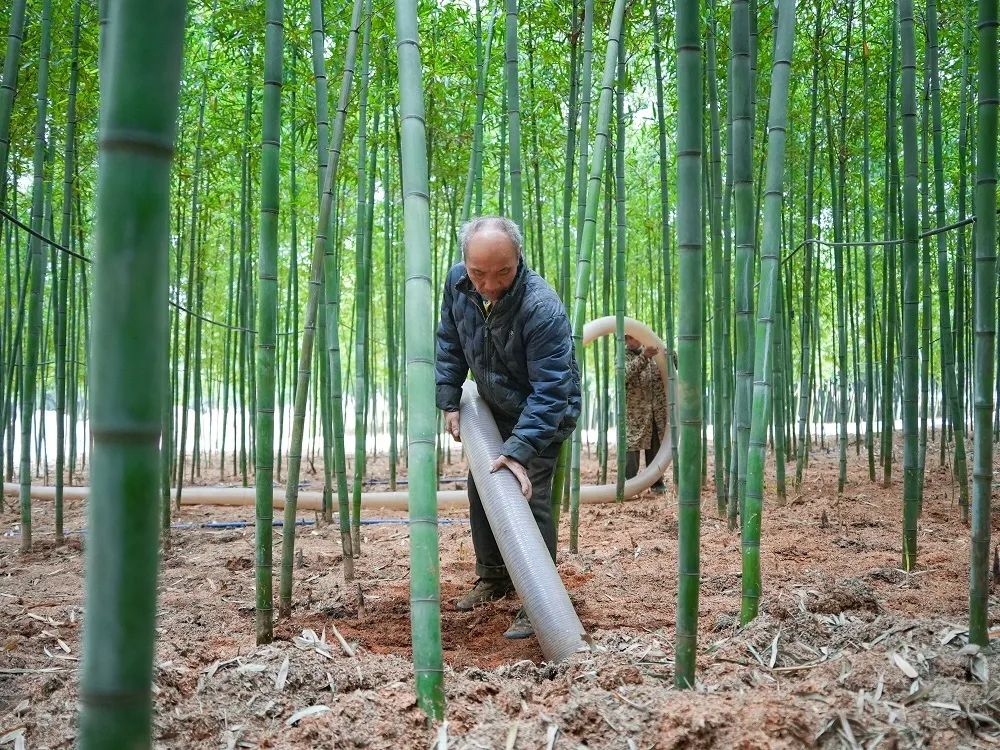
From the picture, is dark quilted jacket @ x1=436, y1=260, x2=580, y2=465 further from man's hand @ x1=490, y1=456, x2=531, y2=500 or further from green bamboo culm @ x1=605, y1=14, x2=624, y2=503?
green bamboo culm @ x1=605, y1=14, x2=624, y2=503

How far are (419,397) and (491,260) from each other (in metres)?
1.01

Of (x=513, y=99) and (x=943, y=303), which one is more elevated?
(x=513, y=99)

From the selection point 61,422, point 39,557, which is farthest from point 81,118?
point 39,557

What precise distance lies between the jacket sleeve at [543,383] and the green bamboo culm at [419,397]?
1.00 metres

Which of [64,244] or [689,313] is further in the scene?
[64,244]

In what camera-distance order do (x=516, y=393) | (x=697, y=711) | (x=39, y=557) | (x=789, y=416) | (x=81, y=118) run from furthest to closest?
1. (x=789, y=416)
2. (x=81, y=118)
3. (x=39, y=557)
4. (x=516, y=393)
5. (x=697, y=711)

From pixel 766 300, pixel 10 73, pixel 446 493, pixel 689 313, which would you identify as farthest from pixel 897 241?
pixel 446 493

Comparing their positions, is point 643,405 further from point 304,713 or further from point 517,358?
point 304,713

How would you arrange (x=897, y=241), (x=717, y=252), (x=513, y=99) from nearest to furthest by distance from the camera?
(x=897, y=241) < (x=513, y=99) < (x=717, y=252)

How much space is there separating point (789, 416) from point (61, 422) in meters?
6.36

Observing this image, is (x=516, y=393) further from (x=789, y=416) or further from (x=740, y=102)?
(x=789, y=416)

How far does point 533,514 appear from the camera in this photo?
2.83m

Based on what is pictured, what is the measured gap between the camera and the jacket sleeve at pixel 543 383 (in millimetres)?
2643

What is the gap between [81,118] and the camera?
544cm
